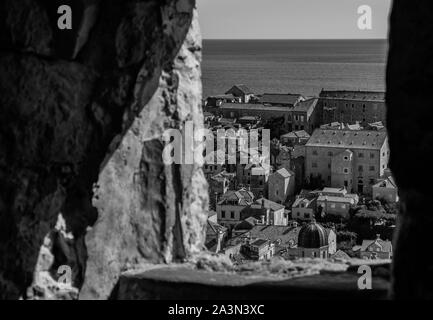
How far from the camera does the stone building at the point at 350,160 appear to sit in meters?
46.9

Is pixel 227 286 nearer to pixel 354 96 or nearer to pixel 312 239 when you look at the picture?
pixel 312 239

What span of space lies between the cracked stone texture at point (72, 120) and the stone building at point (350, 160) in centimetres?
3662

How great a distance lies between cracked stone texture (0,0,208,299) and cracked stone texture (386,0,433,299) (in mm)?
2372

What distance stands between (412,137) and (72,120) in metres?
3.03

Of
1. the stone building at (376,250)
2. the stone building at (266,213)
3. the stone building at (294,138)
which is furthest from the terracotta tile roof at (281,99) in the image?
the stone building at (376,250)

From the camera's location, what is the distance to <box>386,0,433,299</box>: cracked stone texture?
7.58 metres

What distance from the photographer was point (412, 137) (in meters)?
7.77

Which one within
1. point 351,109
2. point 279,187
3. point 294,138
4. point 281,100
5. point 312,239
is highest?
point 281,100

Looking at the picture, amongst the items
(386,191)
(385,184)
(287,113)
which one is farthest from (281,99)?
(386,191)

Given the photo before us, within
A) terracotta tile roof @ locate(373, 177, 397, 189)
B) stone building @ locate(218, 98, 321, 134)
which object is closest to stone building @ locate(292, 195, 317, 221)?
terracotta tile roof @ locate(373, 177, 397, 189)

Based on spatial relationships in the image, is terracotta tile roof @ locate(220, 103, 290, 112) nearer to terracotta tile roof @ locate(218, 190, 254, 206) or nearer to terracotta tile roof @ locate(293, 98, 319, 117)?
terracotta tile roof @ locate(293, 98, 319, 117)

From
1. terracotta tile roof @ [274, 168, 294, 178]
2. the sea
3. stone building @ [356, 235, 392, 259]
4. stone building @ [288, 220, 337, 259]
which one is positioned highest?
the sea
